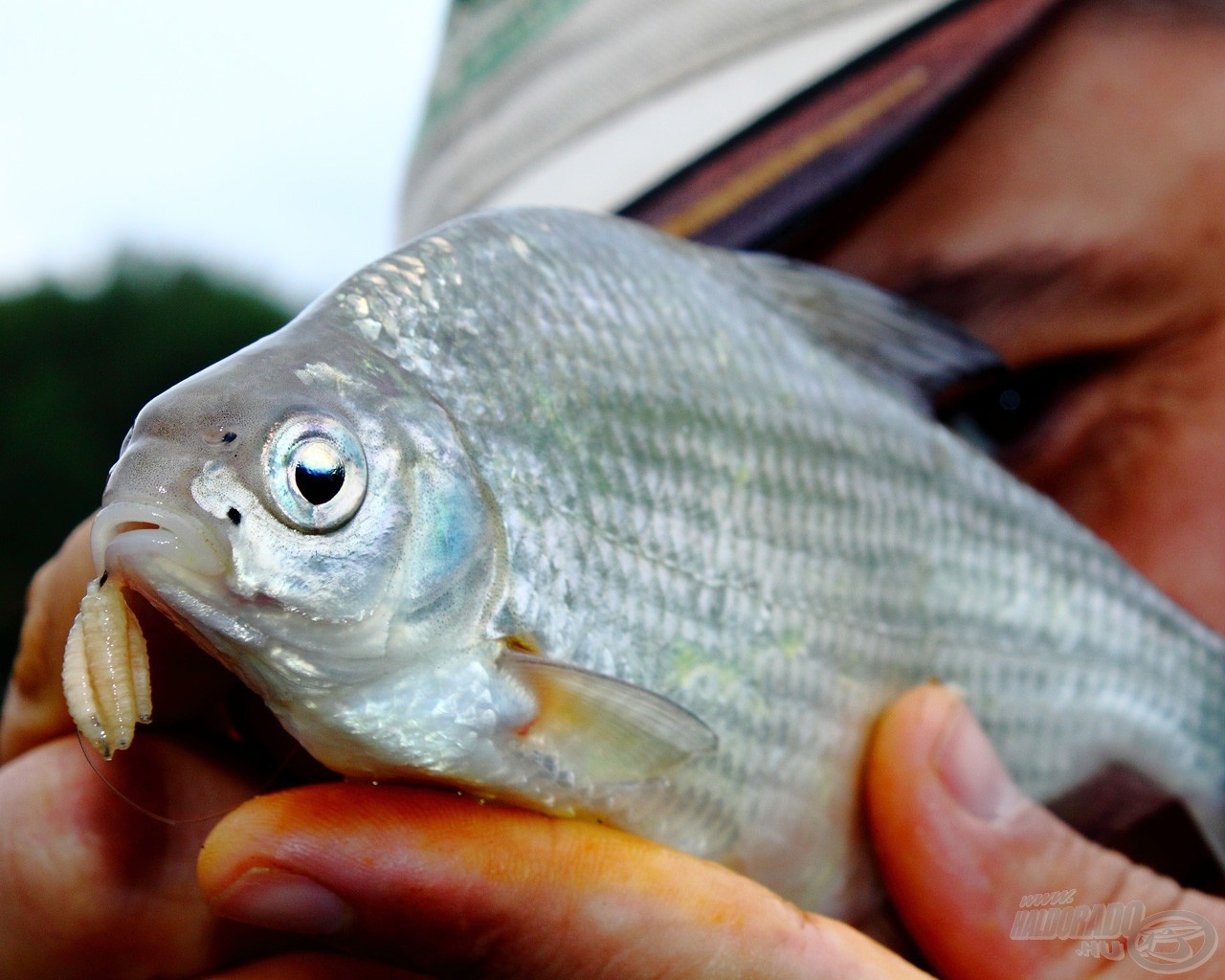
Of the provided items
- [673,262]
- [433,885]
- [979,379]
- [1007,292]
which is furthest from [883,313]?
[433,885]

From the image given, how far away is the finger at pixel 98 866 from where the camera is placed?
1080 millimetres

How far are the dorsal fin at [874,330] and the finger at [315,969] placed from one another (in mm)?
891

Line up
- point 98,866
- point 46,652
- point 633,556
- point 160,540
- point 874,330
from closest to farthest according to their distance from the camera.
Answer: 1. point 160,540
2. point 633,556
3. point 98,866
4. point 46,652
5. point 874,330

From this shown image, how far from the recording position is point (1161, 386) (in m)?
1.75

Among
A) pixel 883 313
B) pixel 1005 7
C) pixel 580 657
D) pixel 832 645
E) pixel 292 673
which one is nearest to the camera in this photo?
pixel 292 673

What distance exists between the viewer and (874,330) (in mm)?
1385

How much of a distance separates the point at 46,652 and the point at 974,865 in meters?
1.10

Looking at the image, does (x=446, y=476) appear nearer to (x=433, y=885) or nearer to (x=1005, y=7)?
(x=433, y=885)

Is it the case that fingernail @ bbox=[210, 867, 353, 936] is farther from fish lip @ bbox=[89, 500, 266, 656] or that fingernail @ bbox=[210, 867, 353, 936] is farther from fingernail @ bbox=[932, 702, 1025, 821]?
fingernail @ bbox=[932, 702, 1025, 821]

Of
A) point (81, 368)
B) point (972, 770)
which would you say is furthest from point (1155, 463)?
point (81, 368)

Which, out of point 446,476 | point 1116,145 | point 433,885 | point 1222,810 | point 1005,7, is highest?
point 1005,7

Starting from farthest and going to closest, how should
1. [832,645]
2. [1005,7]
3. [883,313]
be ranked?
[1005,7] < [883,313] < [832,645]

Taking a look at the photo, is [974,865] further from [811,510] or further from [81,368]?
[81,368]

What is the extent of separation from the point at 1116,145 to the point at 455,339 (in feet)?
4.39
